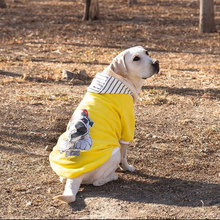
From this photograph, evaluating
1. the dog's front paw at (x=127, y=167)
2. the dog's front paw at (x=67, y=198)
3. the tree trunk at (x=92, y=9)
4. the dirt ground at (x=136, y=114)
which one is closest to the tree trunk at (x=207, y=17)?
the dirt ground at (x=136, y=114)

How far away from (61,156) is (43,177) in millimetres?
590

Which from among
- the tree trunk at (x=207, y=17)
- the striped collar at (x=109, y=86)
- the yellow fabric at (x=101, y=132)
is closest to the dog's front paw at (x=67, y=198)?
the yellow fabric at (x=101, y=132)

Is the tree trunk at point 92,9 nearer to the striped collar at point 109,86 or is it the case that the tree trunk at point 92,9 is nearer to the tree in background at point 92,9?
the tree in background at point 92,9

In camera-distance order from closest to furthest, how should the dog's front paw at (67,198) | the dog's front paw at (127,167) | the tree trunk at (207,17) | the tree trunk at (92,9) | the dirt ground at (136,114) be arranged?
the dog's front paw at (67,198)
the dirt ground at (136,114)
the dog's front paw at (127,167)
the tree trunk at (207,17)
the tree trunk at (92,9)

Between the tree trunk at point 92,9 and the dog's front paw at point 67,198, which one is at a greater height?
the tree trunk at point 92,9

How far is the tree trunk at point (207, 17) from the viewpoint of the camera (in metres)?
13.3

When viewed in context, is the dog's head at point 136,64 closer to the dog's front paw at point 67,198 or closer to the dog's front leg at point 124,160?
the dog's front leg at point 124,160

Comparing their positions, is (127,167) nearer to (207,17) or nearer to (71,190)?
(71,190)

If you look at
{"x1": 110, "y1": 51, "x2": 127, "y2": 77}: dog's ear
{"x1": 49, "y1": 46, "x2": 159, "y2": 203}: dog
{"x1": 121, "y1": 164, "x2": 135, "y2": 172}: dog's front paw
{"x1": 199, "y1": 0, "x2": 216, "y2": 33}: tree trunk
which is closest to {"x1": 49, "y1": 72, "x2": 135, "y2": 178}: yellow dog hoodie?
{"x1": 49, "y1": 46, "x2": 159, "y2": 203}: dog

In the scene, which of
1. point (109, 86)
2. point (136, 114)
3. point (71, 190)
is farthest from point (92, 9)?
point (71, 190)

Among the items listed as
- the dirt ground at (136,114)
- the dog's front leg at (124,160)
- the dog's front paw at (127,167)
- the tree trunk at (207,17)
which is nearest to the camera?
the dirt ground at (136,114)

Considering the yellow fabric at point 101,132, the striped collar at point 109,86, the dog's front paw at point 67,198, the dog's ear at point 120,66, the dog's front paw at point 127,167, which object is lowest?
the dog's front paw at point 127,167

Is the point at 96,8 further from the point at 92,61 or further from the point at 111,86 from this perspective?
the point at 111,86

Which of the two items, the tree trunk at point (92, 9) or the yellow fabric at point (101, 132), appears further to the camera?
the tree trunk at point (92, 9)
